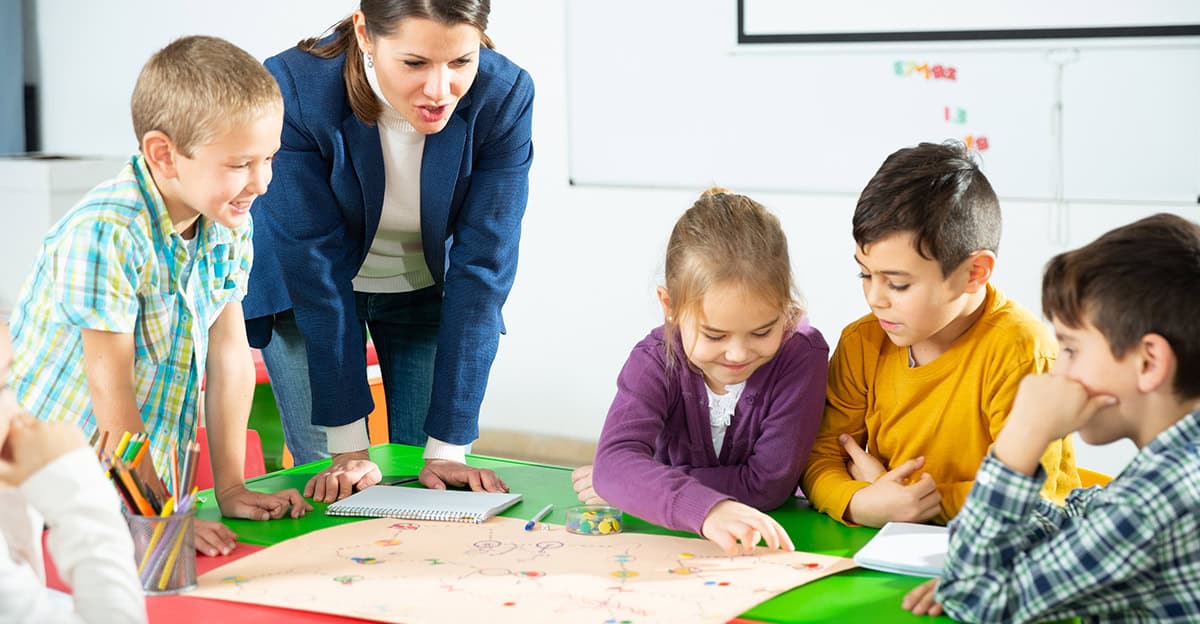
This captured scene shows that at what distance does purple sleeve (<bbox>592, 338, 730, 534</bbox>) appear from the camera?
1.47 m

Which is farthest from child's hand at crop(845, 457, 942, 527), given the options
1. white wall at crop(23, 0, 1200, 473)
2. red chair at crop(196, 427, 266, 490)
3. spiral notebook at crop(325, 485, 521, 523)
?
white wall at crop(23, 0, 1200, 473)

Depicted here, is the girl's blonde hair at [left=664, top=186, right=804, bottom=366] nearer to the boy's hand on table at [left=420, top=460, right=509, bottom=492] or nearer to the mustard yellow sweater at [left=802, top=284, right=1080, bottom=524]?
the mustard yellow sweater at [left=802, top=284, right=1080, bottom=524]

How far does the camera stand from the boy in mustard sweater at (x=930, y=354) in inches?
60.9

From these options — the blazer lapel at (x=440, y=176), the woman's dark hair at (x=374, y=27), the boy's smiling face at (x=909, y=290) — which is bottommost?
the boy's smiling face at (x=909, y=290)

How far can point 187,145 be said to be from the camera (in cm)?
145

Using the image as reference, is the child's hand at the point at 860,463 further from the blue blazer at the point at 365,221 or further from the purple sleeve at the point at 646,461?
the blue blazer at the point at 365,221

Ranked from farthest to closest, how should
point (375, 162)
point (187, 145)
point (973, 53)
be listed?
point (973, 53), point (375, 162), point (187, 145)

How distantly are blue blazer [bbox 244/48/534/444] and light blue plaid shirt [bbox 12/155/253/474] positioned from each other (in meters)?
0.22

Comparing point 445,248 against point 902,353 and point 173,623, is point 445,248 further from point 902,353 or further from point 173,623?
point 173,623

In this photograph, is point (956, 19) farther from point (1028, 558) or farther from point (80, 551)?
point (80, 551)

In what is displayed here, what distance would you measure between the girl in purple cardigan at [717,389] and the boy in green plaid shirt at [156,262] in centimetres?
43

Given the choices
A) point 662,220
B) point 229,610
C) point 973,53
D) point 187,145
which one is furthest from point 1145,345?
point 662,220

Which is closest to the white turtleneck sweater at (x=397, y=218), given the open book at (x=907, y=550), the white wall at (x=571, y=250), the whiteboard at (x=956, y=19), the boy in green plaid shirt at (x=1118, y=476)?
the open book at (x=907, y=550)

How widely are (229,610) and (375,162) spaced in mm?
785
